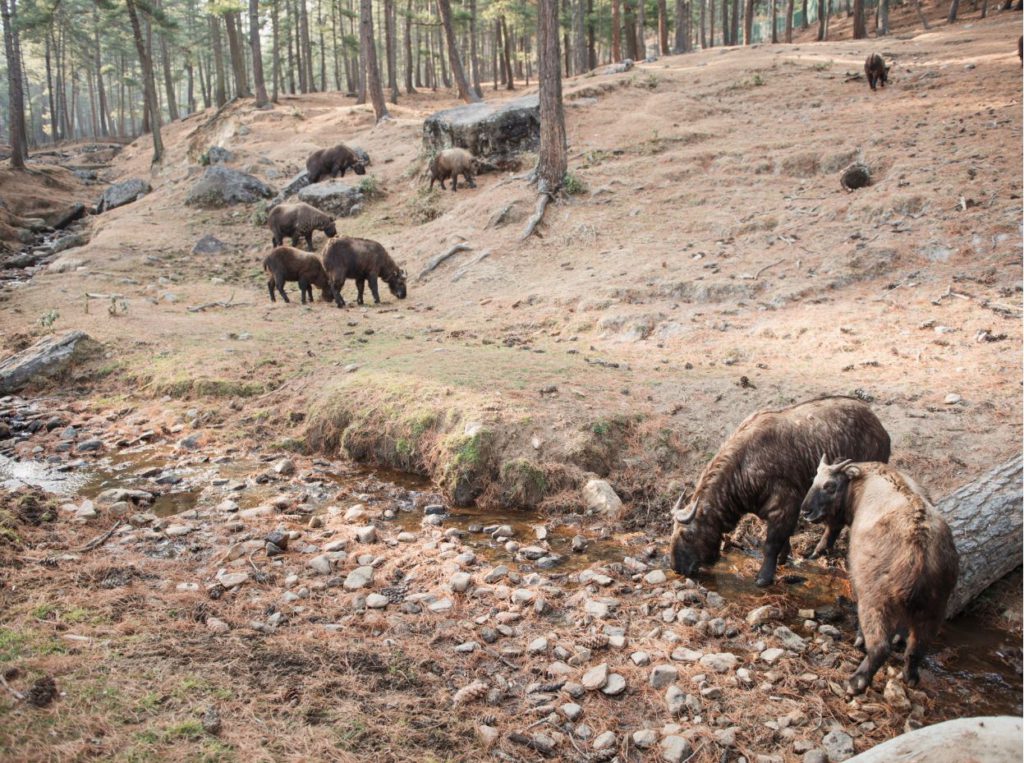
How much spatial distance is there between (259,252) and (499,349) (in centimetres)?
1181

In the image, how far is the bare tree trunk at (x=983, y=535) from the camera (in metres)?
4.74

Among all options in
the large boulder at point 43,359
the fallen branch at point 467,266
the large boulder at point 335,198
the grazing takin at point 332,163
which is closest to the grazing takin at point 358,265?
the fallen branch at point 467,266

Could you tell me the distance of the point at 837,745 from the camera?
366 cm

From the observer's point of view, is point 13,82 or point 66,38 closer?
point 13,82

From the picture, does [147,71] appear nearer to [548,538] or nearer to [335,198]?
[335,198]

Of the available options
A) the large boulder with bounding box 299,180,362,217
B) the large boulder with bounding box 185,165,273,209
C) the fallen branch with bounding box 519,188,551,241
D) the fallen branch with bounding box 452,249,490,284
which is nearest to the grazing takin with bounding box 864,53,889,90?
the fallen branch with bounding box 519,188,551,241

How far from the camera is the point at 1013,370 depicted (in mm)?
7562

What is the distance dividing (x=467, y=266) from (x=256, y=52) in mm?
25938

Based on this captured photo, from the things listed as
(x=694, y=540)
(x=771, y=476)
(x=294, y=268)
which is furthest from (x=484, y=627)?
(x=294, y=268)

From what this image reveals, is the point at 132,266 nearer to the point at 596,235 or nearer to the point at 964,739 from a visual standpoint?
the point at 596,235

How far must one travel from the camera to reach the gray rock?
3.59 m

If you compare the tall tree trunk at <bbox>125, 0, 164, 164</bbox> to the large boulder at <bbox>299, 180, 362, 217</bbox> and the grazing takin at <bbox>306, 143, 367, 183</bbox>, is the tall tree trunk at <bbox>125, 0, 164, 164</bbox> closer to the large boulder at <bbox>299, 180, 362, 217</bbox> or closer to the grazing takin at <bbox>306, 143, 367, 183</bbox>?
the grazing takin at <bbox>306, 143, 367, 183</bbox>

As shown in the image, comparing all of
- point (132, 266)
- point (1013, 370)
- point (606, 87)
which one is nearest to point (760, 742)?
point (1013, 370)

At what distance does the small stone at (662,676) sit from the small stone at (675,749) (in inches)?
17.7
